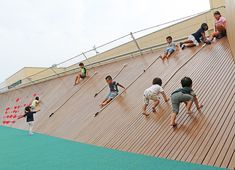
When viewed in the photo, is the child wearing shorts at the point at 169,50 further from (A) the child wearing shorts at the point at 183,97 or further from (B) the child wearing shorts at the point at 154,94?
(A) the child wearing shorts at the point at 183,97

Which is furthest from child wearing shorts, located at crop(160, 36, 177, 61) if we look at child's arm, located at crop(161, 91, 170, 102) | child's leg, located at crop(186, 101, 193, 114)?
child's leg, located at crop(186, 101, 193, 114)

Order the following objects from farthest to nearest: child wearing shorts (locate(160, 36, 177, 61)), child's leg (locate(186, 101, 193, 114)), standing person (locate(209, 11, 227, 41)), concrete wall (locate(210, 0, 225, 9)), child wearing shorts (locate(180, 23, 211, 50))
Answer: concrete wall (locate(210, 0, 225, 9)) → child wearing shorts (locate(160, 36, 177, 61)) → child wearing shorts (locate(180, 23, 211, 50)) → standing person (locate(209, 11, 227, 41)) → child's leg (locate(186, 101, 193, 114))

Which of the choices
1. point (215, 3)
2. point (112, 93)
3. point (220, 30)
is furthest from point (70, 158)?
point (215, 3)

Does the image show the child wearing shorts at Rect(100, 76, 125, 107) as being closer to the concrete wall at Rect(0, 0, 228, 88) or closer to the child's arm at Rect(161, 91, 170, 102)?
the child's arm at Rect(161, 91, 170, 102)

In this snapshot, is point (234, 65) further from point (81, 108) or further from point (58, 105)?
point (58, 105)

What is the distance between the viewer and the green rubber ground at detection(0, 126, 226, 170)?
4801 mm

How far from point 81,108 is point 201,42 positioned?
4.57 meters

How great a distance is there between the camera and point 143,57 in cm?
1247

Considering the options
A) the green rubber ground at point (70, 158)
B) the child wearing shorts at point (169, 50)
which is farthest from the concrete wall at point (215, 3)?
the green rubber ground at point (70, 158)

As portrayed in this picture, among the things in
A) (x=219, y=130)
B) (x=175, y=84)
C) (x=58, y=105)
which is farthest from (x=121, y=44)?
(x=219, y=130)

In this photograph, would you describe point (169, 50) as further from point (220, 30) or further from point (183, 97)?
point (183, 97)

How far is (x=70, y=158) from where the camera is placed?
597cm

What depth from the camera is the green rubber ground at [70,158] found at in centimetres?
480

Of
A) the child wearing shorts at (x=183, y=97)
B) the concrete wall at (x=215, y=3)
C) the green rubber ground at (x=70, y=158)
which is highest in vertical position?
the concrete wall at (x=215, y=3)
